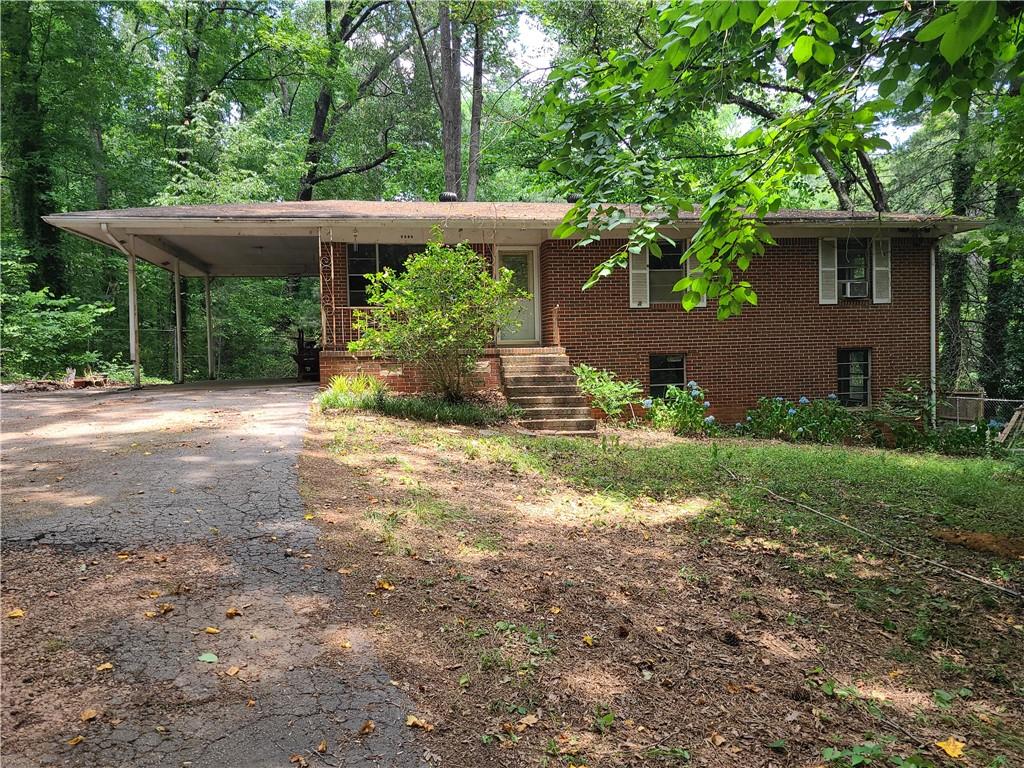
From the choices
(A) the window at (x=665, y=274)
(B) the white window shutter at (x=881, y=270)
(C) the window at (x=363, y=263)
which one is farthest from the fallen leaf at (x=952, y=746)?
(B) the white window shutter at (x=881, y=270)

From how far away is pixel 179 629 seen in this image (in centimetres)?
306

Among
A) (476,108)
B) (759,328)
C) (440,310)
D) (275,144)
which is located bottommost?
(759,328)

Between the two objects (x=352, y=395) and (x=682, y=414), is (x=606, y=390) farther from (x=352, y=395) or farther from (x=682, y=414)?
(x=352, y=395)

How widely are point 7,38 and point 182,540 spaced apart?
21.5 meters

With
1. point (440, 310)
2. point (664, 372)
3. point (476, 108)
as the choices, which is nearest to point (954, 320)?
point (664, 372)

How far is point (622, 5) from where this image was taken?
57.5 feet

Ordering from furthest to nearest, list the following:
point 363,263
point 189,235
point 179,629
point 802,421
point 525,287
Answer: point 525,287
point 363,263
point 189,235
point 802,421
point 179,629

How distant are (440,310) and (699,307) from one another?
643cm

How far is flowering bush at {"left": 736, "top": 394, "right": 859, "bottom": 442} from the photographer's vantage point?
11938mm

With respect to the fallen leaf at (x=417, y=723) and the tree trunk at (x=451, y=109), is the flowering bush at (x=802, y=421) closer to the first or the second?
the fallen leaf at (x=417, y=723)

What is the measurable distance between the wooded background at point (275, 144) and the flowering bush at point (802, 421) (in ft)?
16.1

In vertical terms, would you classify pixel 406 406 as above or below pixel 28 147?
below

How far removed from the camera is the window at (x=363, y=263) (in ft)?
43.5

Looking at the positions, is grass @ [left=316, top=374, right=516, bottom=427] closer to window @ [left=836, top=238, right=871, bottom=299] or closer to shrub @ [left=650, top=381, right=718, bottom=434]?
shrub @ [left=650, top=381, right=718, bottom=434]
